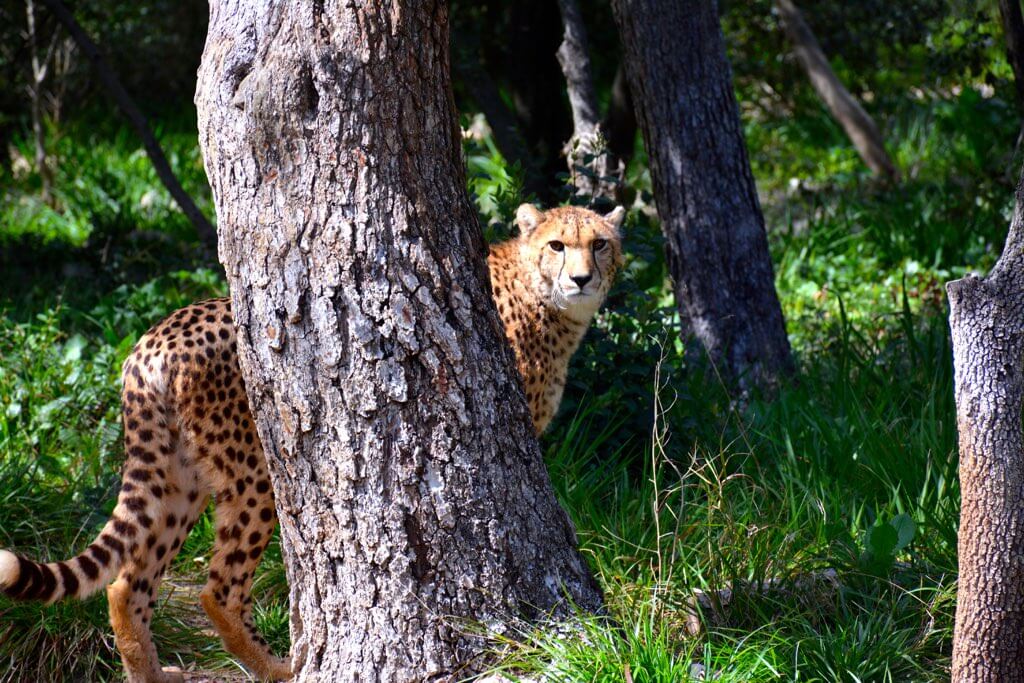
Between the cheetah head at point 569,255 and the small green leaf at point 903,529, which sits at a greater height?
the cheetah head at point 569,255

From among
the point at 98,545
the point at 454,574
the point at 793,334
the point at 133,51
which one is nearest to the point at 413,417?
the point at 454,574

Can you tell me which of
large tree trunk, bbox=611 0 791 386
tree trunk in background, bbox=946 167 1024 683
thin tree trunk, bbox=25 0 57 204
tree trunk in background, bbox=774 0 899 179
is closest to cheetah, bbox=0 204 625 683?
tree trunk in background, bbox=946 167 1024 683

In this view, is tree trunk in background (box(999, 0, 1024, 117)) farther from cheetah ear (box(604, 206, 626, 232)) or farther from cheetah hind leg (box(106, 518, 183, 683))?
cheetah hind leg (box(106, 518, 183, 683))

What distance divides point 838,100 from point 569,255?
200 inches

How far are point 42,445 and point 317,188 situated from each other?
97.4 inches

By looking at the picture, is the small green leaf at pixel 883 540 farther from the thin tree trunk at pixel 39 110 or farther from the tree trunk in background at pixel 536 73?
the thin tree trunk at pixel 39 110

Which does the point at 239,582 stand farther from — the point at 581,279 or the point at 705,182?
the point at 705,182

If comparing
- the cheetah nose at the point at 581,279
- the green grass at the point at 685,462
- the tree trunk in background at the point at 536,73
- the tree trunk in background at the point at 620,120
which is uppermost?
the tree trunk in background at the point at 536,73

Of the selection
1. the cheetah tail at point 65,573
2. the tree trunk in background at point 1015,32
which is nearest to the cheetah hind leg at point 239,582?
the cheetah tail at point 65,573

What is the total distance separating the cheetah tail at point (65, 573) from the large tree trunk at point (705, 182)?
9.21 ft

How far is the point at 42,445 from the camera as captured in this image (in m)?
4.62

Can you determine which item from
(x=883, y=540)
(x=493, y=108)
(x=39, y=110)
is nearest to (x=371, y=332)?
(x=883, y=540)

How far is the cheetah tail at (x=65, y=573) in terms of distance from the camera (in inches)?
113

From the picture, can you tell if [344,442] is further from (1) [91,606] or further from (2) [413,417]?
(1) [91,606]
